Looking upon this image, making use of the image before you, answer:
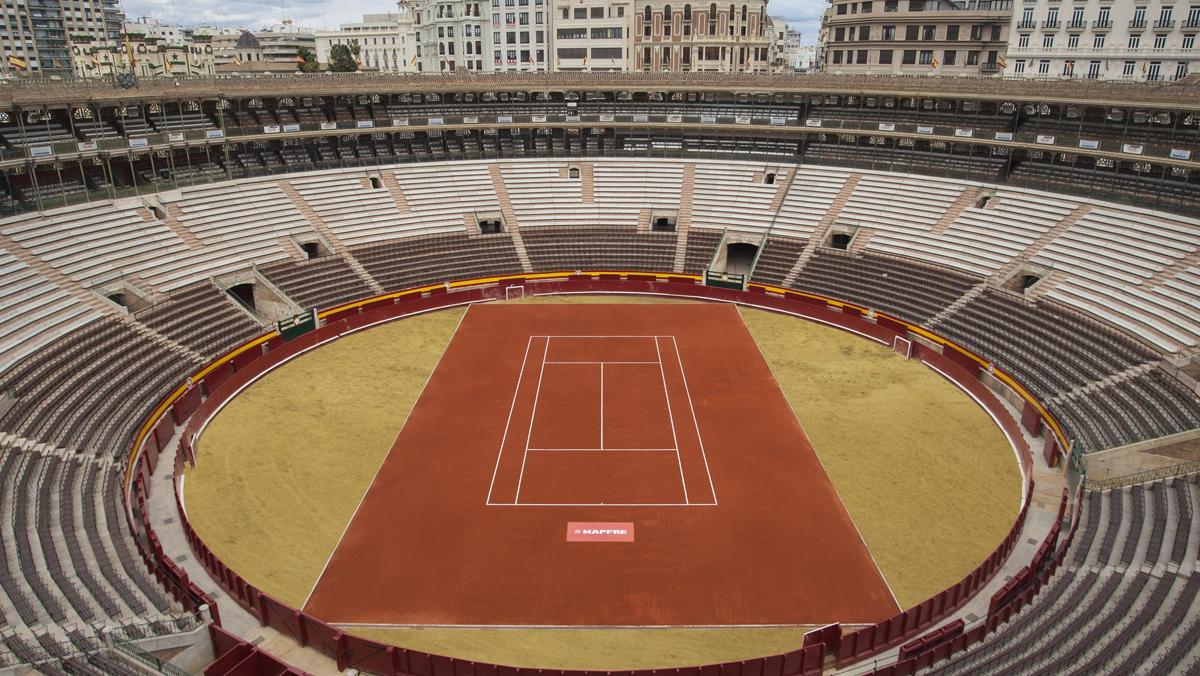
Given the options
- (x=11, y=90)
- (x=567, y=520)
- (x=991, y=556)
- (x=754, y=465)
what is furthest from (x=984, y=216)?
(x=11, y=90)

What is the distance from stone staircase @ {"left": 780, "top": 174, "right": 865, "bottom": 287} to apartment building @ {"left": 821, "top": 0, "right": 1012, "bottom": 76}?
17357 millimetres

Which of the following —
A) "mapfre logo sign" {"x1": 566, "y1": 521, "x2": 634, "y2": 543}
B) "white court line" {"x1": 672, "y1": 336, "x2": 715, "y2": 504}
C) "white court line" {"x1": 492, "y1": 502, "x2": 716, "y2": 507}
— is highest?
"white court line" {"x1": 672, "y1": 336, "x2": 715, "y2": 504}

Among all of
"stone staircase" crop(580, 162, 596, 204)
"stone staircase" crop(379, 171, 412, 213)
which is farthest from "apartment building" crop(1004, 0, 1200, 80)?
"stone staircase" crop(379, 171, 412, 213)

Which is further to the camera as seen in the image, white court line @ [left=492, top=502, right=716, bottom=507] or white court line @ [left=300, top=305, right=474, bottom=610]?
white court line @ [left=492, top=502, right=716, bottom=507]

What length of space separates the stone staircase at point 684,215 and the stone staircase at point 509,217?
23.9ft

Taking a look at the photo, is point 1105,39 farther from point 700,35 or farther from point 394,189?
point 394,189

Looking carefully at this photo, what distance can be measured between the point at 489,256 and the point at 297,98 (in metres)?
18.1

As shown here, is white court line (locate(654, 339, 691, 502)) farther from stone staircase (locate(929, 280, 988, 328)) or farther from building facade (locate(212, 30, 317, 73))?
building facade (locate(212, 30, 317, 73))

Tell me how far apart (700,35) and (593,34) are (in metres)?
11.4

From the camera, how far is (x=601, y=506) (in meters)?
24.7

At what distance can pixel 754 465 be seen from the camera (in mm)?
27188

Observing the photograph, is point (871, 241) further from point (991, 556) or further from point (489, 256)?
point (991, 556)

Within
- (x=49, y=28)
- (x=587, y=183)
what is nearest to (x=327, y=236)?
(x=587, y=183)

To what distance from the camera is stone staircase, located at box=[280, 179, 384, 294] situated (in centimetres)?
4391
